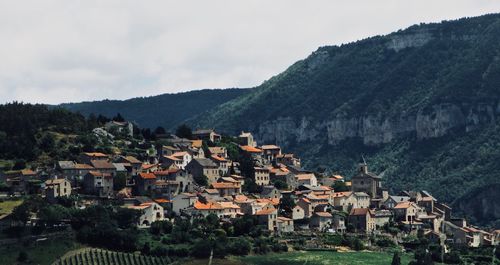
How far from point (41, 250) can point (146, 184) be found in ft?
79.7

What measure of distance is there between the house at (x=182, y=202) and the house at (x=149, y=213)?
10.1ft

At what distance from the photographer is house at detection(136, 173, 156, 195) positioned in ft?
448

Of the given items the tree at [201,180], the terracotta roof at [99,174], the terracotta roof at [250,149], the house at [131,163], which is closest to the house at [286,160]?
the terracotta roof at [250,149]

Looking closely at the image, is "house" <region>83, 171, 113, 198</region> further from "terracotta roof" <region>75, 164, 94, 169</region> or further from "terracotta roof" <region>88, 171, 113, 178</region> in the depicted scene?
"terracotta roof" <region>75, 164, 94, 169</region>

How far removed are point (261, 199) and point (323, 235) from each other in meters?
11.3

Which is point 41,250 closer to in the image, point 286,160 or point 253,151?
point 253,151

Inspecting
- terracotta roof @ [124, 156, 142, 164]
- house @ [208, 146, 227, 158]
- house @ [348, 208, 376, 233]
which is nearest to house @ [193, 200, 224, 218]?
terracotta roof @ [124, 156, 142, 164]

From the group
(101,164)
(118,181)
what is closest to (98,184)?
(118,181)

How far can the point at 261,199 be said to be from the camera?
458 ft

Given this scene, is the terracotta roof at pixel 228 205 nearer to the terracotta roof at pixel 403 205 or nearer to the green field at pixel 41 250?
the terracotta roof at pixel 403 205

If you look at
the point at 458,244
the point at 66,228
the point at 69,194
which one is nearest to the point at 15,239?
the point at 66,228

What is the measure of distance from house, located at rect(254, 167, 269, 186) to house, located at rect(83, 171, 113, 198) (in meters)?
21.0

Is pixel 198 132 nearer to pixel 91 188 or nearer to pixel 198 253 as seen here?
pixel 91 188

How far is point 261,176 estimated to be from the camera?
150 m
